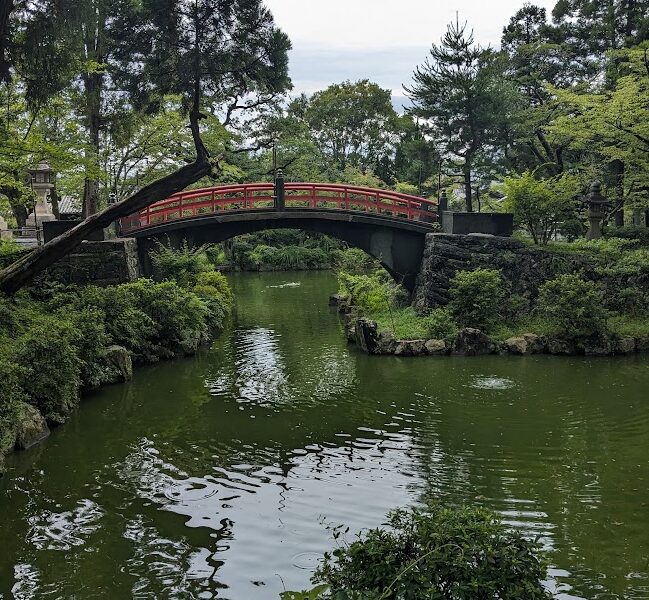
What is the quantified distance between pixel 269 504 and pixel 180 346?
33.5 ft

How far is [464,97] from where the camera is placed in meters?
26.8

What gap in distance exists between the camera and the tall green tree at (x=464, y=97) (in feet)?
87.0

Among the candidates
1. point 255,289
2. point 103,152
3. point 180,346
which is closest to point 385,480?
point 180,346

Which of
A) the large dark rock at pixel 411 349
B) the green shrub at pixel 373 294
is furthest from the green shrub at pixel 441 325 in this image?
the green shrub at pixel 373 294

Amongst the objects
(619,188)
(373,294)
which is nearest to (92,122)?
(373,294)

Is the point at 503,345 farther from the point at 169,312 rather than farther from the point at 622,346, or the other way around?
the point at 169,312

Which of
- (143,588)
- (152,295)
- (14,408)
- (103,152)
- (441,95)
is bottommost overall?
(143,588)

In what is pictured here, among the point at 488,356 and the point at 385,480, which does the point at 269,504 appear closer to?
the point at 385,480

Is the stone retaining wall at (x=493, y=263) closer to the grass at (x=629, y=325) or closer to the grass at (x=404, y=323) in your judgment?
the grass at (x=404, y=323)

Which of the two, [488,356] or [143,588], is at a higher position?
[488,356]

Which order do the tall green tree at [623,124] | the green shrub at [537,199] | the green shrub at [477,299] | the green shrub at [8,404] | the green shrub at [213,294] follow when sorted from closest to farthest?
the green shrub at [8,404] < the green shrub at [477,299] < the tall green tree at [623,124] < the green shrub at [537,199] < the green shrub at [213,294]

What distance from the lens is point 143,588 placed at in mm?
6848

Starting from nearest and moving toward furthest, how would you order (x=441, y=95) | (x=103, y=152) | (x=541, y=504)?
(x=541, y=504), (x=103, y=152), (x=441, y=95)

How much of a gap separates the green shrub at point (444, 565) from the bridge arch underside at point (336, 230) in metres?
18.1
